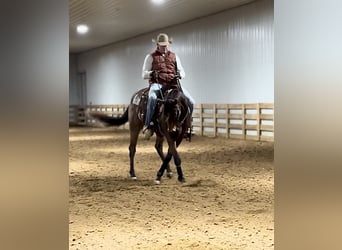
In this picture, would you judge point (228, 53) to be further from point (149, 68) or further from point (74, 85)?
point (74, 85)

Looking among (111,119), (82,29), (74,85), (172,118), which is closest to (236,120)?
(111,119)

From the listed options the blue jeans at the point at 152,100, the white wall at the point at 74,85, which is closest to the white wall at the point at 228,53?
the blue jeans at the point at 152,100

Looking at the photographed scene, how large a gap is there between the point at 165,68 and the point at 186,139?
3.79 feet

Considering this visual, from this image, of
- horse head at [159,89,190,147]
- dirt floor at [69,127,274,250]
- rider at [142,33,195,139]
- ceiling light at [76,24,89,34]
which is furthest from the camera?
ceiling light at [76,24,89,34]

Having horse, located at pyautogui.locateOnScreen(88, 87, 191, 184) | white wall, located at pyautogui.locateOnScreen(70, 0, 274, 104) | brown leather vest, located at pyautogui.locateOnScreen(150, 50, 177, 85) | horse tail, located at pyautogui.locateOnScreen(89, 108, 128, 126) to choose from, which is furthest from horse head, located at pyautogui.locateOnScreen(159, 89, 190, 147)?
white wall, located at pyautogui.locateOnScreen(70, 0, 274, 104)

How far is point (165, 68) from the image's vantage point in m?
6.66

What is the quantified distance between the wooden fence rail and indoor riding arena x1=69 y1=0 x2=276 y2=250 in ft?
0.10

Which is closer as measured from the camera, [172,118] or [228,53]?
[172,118]

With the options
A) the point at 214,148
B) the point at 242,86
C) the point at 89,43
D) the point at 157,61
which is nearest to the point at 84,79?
the point at 89,43

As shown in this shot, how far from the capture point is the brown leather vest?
666 centimetres

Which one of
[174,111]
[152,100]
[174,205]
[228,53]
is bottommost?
[174,205]

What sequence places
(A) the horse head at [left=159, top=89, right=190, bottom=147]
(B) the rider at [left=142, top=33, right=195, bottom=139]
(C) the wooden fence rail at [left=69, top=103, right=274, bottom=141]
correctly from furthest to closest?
(C) the wooden fence rail at [left=69, top=103, right=274, bottom=141], (B) the rider at [left=142, top=33, right=195, bottom=139], (A) the horse head at [left=159, top=89, right=190, bottom=147]

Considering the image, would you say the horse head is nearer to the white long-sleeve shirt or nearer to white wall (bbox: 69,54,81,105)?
the white long-sleeve shirt
